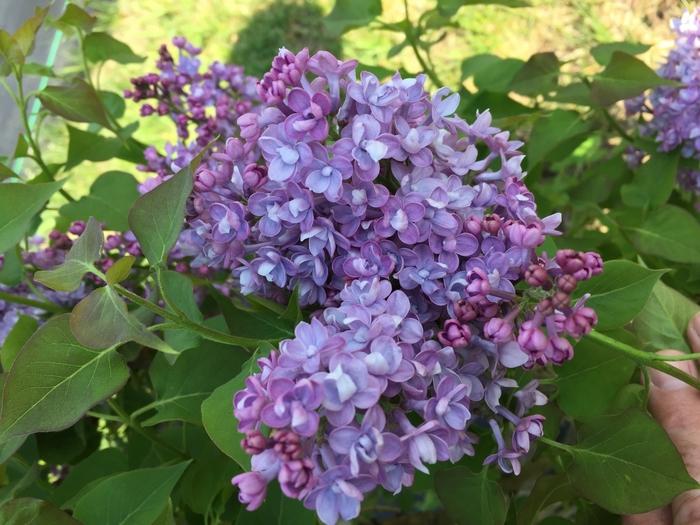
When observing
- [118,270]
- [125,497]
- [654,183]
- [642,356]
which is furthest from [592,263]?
[654,183]

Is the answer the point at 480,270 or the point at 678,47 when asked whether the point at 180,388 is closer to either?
the point at 480,270

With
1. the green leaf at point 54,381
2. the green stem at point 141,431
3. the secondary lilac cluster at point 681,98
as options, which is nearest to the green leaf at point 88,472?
the green stem at point 141,431

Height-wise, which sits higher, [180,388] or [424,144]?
[424,144]

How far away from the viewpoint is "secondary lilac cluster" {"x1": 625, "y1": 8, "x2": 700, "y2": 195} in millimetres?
921

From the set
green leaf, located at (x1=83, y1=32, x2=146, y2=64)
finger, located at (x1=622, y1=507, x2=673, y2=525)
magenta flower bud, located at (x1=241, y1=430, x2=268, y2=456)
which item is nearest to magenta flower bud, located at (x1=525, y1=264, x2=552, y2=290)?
magenta flower bud, located at (x1=241, y1=430, x2=268, y2=456)

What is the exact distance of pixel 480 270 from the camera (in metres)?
0.52

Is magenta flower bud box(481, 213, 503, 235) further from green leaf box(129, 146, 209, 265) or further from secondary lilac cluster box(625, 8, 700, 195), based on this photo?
secondary lilac cluster box(625, 8, 700, 195)

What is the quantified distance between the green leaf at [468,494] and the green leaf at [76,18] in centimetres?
73

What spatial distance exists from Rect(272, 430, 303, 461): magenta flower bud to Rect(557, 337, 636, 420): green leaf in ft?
1.30

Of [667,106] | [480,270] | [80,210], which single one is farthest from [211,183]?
[667,106]

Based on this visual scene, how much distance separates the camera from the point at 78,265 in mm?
581

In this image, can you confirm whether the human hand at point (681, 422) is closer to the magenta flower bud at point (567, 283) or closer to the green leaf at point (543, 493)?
the green leaf at point (543, 493)

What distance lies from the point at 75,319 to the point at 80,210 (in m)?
0.46

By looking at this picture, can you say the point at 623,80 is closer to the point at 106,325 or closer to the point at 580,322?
the point at 580,322
